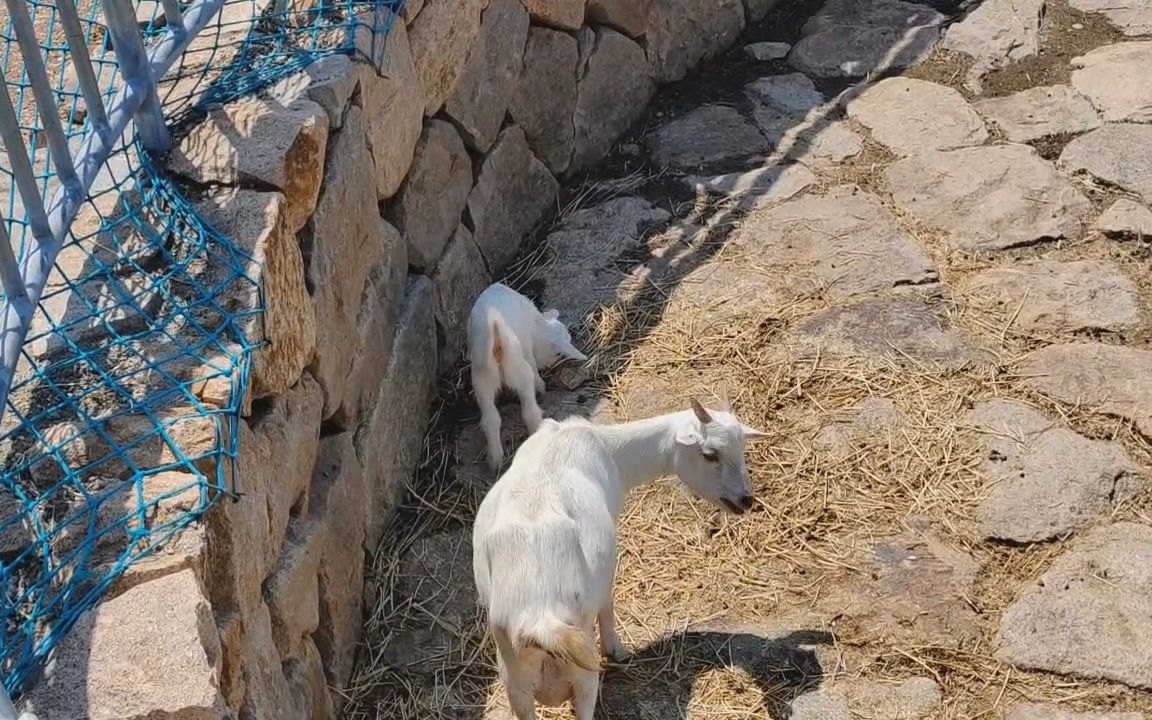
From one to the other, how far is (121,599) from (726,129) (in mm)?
3900

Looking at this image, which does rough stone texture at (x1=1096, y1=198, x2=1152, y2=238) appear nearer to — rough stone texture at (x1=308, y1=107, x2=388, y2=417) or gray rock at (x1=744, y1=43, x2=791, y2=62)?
gray rock at (x1=744, y1=43, x2=791, y2=62)

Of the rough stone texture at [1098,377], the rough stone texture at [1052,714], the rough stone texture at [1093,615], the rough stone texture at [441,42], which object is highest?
the rough stone texture at [441,42]

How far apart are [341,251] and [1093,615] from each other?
2183mm

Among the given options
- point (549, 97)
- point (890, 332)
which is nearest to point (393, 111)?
point (549, 97)

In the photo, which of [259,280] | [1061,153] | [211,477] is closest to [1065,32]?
[1061,153]

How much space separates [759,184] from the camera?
5578mm

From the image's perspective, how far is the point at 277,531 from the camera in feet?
10.6

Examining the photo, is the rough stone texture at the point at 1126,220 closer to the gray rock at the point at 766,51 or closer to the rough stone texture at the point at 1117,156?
the rough stone texture at the point at 1117,156

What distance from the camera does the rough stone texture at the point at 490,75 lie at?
16.1ft

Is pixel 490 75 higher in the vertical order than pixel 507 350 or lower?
higher

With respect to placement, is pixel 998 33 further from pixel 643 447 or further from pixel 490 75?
pixel 643 447

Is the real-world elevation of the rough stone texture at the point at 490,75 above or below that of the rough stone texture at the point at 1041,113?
above

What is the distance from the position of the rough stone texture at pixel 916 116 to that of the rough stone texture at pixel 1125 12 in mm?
941

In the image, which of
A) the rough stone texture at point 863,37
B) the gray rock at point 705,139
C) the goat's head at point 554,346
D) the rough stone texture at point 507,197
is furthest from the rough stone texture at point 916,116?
the goat's head at point 554,346
